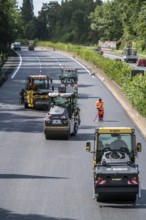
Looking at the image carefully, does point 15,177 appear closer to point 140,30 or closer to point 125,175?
point 125,175

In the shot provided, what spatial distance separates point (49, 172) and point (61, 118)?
28.5ft

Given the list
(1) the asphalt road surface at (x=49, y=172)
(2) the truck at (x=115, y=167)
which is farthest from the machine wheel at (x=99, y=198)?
(1) the asphalt road surface at (x=49, y=172)

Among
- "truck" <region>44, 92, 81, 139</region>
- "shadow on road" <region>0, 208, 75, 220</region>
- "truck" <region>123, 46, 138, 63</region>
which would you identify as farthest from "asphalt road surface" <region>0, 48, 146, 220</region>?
"truck" <region>123, 46, 138, 63</region>

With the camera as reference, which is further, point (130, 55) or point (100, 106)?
point (130, 55)

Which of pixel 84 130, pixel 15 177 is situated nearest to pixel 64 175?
pixel 15 177

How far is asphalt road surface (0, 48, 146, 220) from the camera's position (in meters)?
22.6

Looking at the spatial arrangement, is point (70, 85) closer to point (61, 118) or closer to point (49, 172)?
point (61, 118)

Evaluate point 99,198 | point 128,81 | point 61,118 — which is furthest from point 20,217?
point 128,81

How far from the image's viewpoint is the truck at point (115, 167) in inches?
890

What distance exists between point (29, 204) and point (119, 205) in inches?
122

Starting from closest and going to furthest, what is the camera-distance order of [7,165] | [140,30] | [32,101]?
[7,165] → [32,101] → [140,30]

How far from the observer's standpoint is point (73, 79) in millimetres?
69438

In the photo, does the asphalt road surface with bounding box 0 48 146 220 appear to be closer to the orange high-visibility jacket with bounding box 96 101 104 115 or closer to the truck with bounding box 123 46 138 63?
the orange high-visibility jacket with bounding box 96 101 104 115

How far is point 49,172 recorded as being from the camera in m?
30.1
